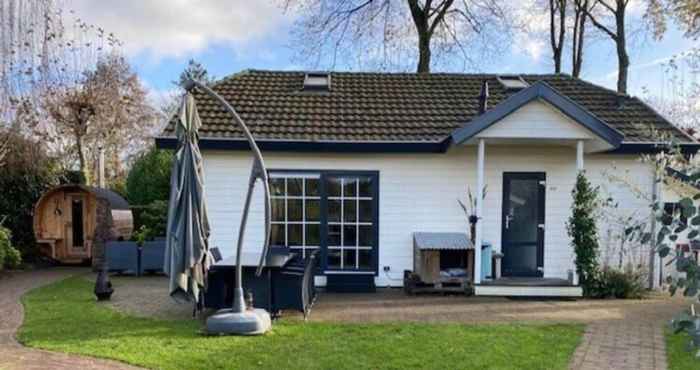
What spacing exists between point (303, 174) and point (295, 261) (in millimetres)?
1991

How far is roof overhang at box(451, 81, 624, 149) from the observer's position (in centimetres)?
859

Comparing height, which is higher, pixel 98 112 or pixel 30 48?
pixel 30 48

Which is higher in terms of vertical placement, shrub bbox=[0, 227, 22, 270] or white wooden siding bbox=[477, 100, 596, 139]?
white wooden siding bbox=[477, 100, 596, 139]

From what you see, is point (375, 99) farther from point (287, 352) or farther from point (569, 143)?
point (287, 352)

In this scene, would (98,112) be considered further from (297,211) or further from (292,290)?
(292,290)

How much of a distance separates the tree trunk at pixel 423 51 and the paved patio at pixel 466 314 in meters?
12.0

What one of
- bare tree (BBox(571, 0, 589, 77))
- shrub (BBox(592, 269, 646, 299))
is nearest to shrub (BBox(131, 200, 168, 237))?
shrub (BBox(592, 269, 646, 299))

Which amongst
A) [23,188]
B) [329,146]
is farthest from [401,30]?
[23,188]

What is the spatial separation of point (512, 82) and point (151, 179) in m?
10.5

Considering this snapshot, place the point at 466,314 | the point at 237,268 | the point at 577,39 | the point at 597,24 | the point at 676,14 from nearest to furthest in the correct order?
the point at 237,268 → the point at 466,314 → the point at 676,14 → the point at 597,24 → the point at 577,39

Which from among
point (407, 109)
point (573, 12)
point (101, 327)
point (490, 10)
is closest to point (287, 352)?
point (101, 327)

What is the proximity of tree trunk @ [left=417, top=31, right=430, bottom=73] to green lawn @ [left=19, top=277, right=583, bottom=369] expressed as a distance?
46.5ft

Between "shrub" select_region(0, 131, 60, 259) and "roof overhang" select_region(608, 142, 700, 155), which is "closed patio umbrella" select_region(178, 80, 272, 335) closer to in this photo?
"roof overhang" select_region(608, 142, 700, 155)

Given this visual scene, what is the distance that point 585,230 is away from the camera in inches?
337
